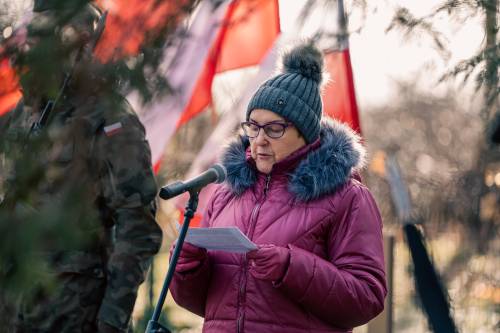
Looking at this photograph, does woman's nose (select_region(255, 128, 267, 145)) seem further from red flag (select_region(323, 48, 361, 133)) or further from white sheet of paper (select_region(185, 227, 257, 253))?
red flag (select_region(323, 48, 361, 133))

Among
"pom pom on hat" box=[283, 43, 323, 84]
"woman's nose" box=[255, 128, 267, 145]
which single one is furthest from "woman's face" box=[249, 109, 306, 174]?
"pom pom on hat" box=[283, 43, 323, 84]

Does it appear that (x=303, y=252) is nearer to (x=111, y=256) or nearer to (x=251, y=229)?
(x=251, y=229)

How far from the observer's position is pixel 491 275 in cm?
959

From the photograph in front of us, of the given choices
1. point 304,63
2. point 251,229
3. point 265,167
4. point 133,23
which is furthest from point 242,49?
point 133,23

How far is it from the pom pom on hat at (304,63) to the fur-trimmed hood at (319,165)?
7.8 inches

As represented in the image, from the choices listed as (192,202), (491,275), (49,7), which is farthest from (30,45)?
(491,275)

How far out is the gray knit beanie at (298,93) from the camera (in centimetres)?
371

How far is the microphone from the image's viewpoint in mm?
3068

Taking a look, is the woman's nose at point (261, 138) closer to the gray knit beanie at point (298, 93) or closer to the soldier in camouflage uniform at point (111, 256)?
the gray knit beanie at point (298, 93)

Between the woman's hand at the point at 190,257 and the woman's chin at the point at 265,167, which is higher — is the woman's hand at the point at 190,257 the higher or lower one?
the lower one

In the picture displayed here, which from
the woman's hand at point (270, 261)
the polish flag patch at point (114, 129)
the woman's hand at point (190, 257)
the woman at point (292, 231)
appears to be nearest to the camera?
the polish flag patch at point (114, 129)

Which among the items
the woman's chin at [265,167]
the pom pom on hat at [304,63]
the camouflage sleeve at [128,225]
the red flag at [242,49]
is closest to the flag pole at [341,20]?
the pom pom on hat at [304,63]

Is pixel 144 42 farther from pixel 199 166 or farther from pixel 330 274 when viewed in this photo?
pixel 199 166

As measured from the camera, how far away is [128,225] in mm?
3900
